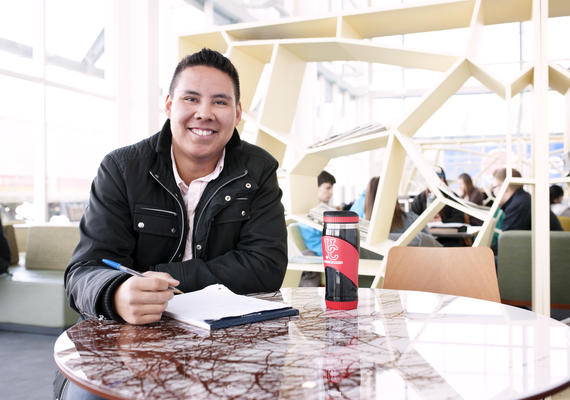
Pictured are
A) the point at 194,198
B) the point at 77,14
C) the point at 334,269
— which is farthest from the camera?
the point at 77,14

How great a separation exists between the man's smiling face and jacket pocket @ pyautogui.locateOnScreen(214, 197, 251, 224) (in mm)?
180

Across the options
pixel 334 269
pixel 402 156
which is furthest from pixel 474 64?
pixel 334 269

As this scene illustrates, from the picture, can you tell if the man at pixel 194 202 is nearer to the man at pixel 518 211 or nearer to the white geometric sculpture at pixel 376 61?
the white geometric sculpture at pixel 376 61

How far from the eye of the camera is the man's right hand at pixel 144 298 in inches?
40.9

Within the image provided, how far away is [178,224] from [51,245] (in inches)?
114

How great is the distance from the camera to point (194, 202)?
5.23 feet

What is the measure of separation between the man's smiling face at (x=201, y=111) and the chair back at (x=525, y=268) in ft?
9.74

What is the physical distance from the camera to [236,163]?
163cm

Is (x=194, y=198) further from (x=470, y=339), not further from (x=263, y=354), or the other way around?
(x=470, y=339)

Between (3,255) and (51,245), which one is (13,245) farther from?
(3,255)

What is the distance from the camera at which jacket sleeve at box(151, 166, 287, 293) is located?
4.60 feet

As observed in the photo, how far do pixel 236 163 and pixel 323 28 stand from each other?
178 centimetres

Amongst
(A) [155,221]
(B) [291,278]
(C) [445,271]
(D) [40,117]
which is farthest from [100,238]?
(D) [40,117]

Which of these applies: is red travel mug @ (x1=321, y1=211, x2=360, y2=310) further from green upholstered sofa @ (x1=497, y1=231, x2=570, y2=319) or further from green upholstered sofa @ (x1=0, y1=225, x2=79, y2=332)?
green upholstered sofa @ (x1=497, y1=231, x2=570, y2=319)
